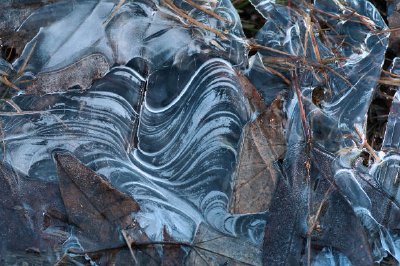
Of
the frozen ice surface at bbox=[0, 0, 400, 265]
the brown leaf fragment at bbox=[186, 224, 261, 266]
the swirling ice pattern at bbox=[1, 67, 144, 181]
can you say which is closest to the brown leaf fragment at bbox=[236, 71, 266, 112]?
the frozen ice surface at bbox=[0, 0, 400, 265]

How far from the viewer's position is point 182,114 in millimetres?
2271

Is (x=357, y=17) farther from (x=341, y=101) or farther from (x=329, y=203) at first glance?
(x=329, y=203)

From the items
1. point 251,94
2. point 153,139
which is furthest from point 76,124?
point 251,94

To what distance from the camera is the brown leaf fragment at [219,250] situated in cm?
216

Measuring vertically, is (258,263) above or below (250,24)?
below

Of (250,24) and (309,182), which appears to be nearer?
(309,182)

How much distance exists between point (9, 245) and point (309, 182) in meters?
1.11

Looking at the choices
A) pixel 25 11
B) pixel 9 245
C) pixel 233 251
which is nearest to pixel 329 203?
pixel 233 251

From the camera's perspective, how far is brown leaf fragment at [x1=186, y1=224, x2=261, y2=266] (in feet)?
7.10

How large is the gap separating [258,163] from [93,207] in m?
0.62

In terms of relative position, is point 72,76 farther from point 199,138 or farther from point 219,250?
point 219,250

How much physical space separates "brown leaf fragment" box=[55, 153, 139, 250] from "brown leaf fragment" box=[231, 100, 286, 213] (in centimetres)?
42

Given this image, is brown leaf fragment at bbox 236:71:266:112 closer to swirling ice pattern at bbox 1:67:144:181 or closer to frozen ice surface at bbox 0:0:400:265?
frozen ice surface at bbox 0:0:400:265

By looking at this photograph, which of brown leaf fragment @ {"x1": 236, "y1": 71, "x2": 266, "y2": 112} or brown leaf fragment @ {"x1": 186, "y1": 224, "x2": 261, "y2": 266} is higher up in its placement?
brown leaf fragment @ {"x1": 236, "y1": 71, "x2": 266, "y2": 112}
